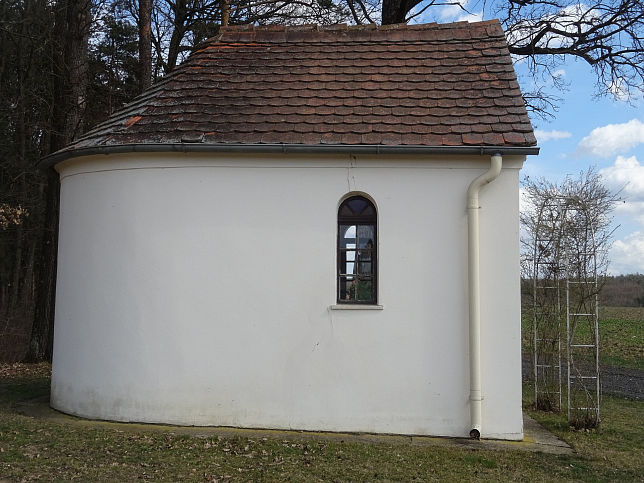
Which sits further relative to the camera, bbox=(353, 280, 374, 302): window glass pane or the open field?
the open field

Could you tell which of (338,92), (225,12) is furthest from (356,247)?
(225,12)

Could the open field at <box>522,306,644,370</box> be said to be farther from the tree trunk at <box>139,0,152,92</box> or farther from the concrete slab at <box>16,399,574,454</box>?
the tree trunk at <box>139,0,152,92</box>

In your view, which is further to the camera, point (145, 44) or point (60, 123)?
point (145, 44)

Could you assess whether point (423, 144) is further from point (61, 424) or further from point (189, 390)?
point (61, 424)

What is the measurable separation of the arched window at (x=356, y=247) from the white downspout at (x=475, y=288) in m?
1.38

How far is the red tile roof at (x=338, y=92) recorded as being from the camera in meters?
9.34

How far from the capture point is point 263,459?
24.2 ft

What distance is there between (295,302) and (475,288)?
2555 millimetres

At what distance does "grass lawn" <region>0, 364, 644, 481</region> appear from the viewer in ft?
22.4

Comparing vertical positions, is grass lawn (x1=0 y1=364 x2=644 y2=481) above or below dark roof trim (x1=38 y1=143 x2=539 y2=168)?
below

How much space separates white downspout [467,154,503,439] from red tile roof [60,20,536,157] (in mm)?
498

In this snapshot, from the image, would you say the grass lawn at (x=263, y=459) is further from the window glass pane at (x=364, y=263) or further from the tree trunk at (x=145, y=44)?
the tree trunk at (x=145, y=44)

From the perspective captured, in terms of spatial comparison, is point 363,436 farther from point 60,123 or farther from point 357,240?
point 60,123

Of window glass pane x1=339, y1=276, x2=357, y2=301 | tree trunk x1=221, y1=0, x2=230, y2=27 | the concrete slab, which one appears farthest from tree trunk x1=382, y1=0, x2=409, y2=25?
the concrete slab
